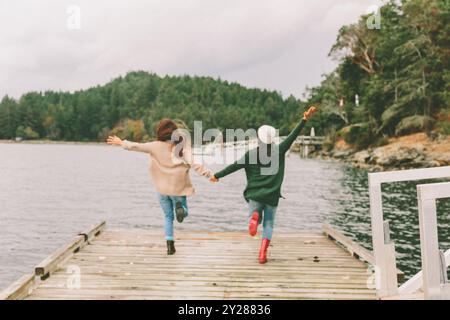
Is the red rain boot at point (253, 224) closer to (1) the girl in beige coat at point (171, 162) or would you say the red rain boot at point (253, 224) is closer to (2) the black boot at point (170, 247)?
(1) the girl in beige coat at point (171, 162)

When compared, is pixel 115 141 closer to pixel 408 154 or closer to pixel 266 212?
pixel 266 212

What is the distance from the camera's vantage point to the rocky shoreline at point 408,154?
37034 millimetres

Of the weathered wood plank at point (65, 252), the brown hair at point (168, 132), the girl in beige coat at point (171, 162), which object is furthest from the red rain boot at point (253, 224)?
the weathered wood plank at point (65, 252)

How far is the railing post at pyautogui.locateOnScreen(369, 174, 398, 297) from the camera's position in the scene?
4828mm

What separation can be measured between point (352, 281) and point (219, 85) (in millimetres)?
172214

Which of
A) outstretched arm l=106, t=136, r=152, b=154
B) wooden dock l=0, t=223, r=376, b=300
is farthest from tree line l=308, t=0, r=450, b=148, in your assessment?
outstretched arm l=106, t=136, r=152, b=154

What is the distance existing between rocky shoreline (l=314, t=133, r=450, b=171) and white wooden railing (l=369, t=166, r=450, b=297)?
1261 inches

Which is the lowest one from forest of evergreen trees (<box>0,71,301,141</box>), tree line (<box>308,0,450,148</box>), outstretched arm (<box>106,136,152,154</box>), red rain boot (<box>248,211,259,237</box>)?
red rain boot (<box>248,211,259,237</box>)

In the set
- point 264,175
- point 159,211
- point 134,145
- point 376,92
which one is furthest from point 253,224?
point 376,92

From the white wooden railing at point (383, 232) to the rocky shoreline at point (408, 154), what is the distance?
32.0 metres

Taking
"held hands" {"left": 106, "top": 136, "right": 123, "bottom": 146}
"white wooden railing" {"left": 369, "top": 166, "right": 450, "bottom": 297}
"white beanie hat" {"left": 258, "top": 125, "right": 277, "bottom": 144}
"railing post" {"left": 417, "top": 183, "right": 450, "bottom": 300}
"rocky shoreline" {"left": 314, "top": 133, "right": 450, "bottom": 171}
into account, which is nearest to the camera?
"railing post" {"left": 417, "top": 183, "right": 450, "bottom": 300}

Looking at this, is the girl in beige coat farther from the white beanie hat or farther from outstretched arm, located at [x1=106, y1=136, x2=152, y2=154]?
the white beanie hat
